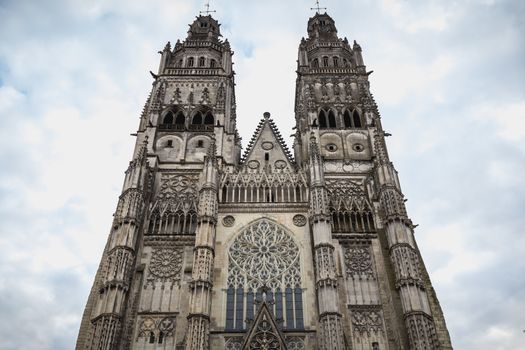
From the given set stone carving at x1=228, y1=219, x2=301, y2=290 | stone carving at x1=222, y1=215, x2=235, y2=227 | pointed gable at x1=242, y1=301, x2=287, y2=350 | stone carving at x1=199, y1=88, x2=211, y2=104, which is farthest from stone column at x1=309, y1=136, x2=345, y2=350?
stone carving at x1=199, y1=88, x2=211, y2=104

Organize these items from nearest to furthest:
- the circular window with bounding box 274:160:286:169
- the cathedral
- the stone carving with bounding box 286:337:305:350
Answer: the stone carving with bounding box 286:337:305:350 → the cathedral → the circular window with bounding box 274:160:286:169

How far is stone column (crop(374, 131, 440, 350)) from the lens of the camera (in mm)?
21047

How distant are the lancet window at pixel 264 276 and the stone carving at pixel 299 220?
0.91m

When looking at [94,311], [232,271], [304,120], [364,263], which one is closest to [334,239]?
[364,263]

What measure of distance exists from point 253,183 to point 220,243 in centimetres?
463

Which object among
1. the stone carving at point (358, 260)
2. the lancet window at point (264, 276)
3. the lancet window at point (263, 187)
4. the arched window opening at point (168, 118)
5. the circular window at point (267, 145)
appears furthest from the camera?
the arched window opening at point (168, 118)

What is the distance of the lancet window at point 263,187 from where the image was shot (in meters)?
27.6

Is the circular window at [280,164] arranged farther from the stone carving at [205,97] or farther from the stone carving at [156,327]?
the stone carving at [156,327]

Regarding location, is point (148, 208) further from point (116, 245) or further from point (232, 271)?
point (232, 271)

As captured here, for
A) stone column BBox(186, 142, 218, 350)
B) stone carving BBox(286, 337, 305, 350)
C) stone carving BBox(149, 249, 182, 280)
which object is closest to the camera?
stone column BBox(186, 142, 218, 350)

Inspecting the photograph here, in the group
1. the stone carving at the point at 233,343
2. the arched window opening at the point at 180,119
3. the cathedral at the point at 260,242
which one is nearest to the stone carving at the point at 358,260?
the cathedral at the point at 260,242

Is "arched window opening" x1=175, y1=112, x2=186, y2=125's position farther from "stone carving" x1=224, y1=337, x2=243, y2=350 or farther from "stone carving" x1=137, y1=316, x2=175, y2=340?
"stone carving" x1=224, y1=337, x2=243, y2=350

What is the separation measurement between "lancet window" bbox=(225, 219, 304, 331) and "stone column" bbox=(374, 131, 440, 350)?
16.9 ft

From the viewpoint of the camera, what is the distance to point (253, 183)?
A: 2831cm
